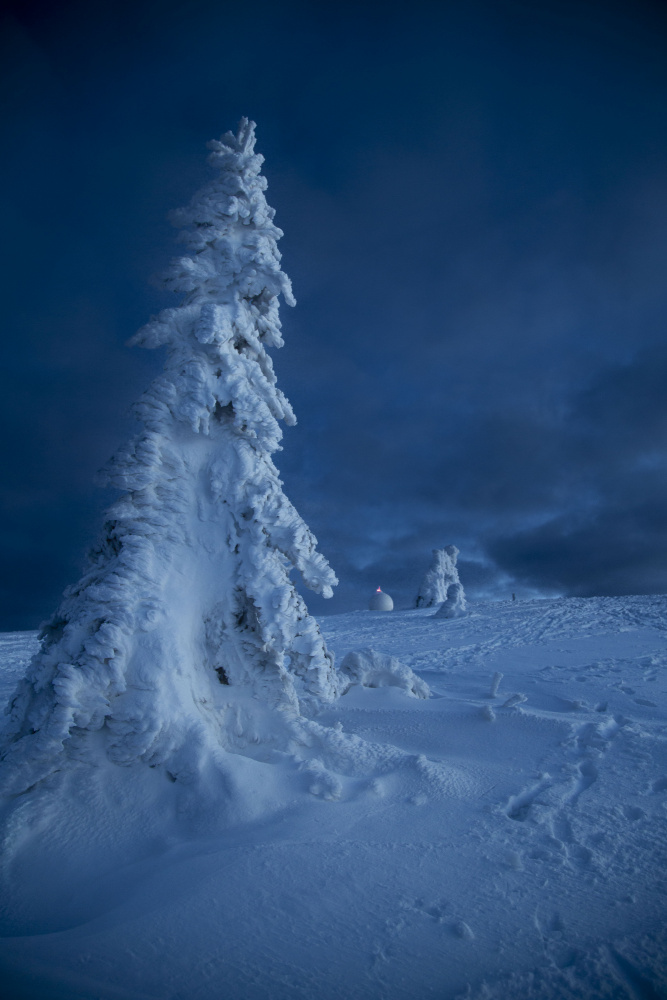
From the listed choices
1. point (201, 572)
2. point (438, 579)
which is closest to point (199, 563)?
point (201, 572)

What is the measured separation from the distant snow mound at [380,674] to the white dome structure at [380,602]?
31203mm

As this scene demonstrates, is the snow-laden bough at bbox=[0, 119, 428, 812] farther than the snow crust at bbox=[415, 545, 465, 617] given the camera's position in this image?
No

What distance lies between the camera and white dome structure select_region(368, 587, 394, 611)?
127 feet

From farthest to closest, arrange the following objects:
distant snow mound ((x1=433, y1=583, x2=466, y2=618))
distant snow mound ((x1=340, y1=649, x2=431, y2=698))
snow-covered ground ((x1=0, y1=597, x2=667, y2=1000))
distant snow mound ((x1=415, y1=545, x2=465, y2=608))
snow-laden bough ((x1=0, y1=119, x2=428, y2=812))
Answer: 1. distant snow mound ((x1=415, y1=545, x2=465, y2=608))
2. distant snow mound ((x1=433, y1=583, x2=466, y2=618))
3. distant snow mound ((x1=340, y1=649, x2=431, y2=698))
4. snow-laden bough ((x1=0, y1=119, x2=428, y2=812))
5. snow-covered ground ((x1=0, y1=597, x2=667, y2=1000))

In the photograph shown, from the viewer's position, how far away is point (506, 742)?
583 centimetres

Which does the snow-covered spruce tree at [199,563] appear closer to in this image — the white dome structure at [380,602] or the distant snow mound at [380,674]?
the distant snow mound at [380,674]

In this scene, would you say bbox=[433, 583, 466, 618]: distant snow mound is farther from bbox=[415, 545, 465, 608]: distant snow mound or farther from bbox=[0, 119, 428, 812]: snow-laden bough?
bbox=[0, 119, 428, 812]: snow-laden bough

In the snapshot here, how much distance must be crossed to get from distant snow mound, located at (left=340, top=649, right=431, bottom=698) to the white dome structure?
3120 cm

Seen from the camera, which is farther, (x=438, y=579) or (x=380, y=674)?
(x=438, y=579)

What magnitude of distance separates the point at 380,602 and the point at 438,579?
6.11 meters

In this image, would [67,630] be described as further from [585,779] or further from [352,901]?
[585,779]

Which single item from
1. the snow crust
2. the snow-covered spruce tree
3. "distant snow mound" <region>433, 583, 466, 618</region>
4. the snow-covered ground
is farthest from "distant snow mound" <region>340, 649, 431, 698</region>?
the snow crust

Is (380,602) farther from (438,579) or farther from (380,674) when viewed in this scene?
(380,674)

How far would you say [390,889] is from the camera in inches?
130
